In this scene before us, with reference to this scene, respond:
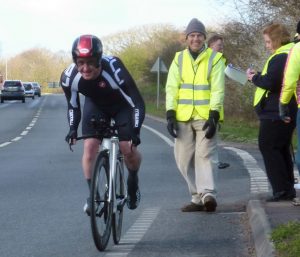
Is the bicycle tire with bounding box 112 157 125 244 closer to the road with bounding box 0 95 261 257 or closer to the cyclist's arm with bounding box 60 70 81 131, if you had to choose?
the road with bounding box 0 95 261 257

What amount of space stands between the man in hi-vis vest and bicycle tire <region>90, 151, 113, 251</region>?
1.86 meters

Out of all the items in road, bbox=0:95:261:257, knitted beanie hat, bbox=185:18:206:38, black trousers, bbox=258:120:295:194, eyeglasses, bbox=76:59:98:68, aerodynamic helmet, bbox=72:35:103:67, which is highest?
aerodynamic helmet, bbox=72:35:103:67

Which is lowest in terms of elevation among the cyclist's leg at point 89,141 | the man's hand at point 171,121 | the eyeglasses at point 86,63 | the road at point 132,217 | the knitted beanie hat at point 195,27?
the road at point 132,217

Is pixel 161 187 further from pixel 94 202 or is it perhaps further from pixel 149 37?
pixel 149 37

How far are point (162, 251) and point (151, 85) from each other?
5987 centimetres

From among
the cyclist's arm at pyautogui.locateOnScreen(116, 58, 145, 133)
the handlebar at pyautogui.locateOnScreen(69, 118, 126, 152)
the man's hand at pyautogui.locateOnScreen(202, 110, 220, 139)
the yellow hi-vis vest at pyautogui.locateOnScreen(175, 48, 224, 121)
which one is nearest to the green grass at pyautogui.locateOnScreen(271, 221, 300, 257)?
the cyclist's arm at pyautogui.locateOnScreen(116, 58, 145, 133)

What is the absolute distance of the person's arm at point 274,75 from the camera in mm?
7773

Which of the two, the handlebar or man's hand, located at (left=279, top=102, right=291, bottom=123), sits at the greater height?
the handlebar

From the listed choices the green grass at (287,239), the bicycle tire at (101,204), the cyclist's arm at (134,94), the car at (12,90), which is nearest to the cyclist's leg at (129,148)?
the cyclist's arm at (134,94)

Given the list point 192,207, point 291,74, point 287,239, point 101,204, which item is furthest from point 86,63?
point 192,207

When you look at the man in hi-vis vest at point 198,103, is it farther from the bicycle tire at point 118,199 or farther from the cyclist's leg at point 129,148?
the bicycle tire at point 118,199

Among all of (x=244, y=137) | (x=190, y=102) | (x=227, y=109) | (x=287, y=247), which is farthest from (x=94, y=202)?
(x=227, y=109)

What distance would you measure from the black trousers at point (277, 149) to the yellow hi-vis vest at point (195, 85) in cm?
52

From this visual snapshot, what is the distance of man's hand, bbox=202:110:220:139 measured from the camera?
793 centimetres
